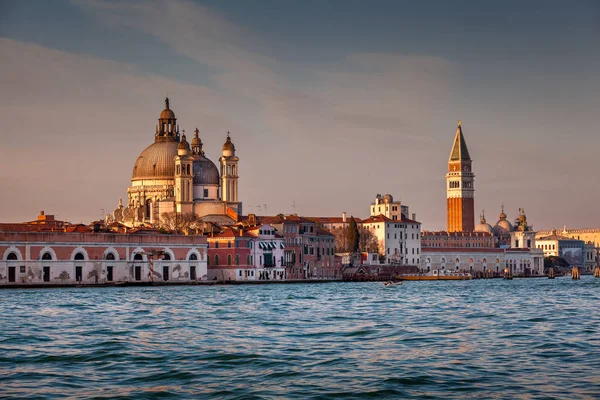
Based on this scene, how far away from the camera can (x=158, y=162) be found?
9788cm

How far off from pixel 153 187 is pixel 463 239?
155ft

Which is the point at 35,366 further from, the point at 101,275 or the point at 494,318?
the point at 101,275

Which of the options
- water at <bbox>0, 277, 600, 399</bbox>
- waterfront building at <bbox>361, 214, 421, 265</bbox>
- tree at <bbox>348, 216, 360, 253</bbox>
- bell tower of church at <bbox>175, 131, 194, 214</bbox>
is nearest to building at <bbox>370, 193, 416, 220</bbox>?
waterfront building at <bbox>361, 214, 421, 265</bbox>

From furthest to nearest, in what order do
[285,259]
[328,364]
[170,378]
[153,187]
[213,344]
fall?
[153,187], [285,259], [213,344], [328,364], [170,378]

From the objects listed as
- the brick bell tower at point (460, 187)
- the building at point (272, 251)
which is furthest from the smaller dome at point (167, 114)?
the brick bell tower at point (460, 187)

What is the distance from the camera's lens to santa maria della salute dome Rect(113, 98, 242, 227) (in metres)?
92.8

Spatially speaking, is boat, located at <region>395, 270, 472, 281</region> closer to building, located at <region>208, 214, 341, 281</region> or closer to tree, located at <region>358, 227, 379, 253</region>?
tree, located at <region>358, 227, 379, 253</region>

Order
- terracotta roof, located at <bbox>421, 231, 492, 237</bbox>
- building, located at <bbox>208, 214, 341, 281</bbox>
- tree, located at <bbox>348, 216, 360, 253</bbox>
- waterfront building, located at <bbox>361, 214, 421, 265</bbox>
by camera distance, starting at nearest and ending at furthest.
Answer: building, located at <bbox>208, 214, 341, 281</bbox> → tree, located at <bbox>348, 216, 360, 253</bbox> → waterfront building, located at <bbox>361, 214, 421, 265</bbox> → terracotta roof, located at <bbox>421, 231, 492, 237</bbox>

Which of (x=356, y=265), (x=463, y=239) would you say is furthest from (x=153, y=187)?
(x=463, y=239)

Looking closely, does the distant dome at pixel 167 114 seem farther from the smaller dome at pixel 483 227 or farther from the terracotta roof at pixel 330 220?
the smaller dome at pixel 483 227

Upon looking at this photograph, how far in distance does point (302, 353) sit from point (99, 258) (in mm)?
46397

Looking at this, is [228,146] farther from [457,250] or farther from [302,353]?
[302,353]

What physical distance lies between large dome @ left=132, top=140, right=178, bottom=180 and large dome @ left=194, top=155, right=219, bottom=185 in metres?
3.25

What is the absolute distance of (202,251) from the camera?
72500 mm
